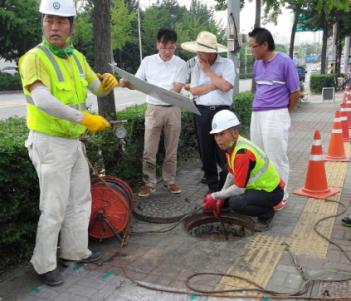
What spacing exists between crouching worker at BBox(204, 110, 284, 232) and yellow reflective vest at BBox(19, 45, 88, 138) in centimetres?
129

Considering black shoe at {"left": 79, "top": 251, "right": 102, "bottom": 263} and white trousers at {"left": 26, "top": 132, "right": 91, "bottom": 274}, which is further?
black shoe at {"left": 79, "top": 251, "right": 102, "bottom": 263}

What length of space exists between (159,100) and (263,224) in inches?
71.0

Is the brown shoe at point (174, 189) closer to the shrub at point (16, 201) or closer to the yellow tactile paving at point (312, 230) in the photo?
the yellow tactile paving at point (312, 230)

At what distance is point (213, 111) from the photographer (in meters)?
4.80

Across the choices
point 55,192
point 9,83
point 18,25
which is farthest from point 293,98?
point 18,25

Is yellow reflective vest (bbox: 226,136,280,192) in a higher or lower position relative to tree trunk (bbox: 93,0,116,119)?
lower

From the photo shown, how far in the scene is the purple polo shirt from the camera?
4.28 metres

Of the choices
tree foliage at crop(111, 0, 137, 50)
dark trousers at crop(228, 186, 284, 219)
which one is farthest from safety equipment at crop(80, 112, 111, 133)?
tree foliage at crop(111, 0, 137, 50)

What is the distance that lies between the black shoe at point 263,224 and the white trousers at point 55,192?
1.71 metres

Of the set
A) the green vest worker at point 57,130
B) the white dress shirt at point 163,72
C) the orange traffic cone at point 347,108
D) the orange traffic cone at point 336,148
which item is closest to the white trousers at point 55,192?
the green vest worker at point 57,130

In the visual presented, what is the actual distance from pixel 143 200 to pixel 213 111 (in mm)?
1315

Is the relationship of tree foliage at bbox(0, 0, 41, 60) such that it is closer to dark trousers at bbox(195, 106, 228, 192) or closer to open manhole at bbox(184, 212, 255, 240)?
dark trousers at bbox(195, 106, 228, 192)

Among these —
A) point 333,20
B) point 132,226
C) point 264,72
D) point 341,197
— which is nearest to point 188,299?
point 132,226

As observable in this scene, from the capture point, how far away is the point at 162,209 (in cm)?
Result: 464
